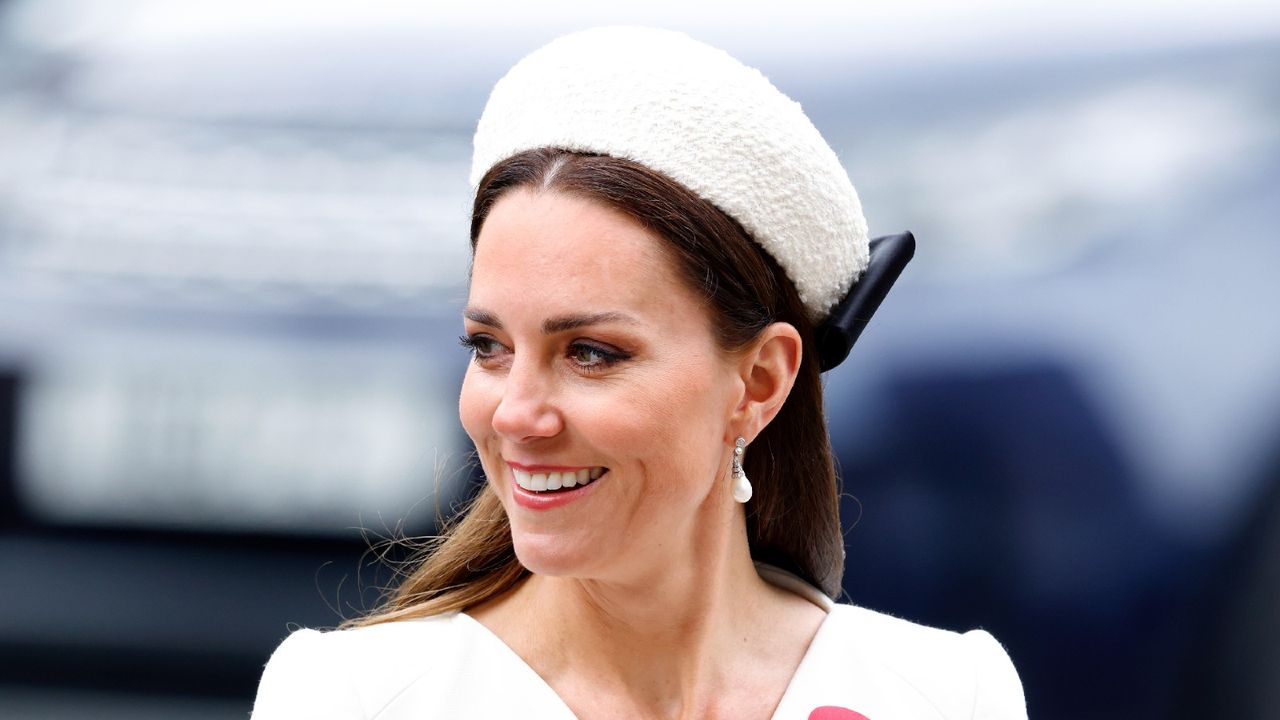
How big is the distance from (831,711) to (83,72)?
1930mm

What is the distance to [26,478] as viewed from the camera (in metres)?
2.68

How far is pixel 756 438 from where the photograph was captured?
1.92 m

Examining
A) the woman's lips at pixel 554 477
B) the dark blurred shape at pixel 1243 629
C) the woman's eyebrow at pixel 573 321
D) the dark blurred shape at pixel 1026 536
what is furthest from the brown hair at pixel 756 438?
the dark blurred shape at pixel 1243 629

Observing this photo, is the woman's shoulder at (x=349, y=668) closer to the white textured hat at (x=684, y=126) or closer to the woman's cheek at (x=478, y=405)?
the woman's cheek at (x=478, y=405)

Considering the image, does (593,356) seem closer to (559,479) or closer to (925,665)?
(559,479)

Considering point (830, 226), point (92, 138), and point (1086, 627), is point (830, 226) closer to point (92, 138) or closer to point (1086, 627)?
point (1086, 627)

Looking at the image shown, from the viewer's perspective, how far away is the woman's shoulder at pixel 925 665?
1865 mm

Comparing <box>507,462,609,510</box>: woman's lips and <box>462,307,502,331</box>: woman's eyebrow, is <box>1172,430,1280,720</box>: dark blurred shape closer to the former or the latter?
<box>507,462,609,510</box>: woman's lips

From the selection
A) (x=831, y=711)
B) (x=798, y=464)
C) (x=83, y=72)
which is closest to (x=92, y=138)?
(x=83, y=72)

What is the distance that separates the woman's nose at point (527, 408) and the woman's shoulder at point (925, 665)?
0.57 meters

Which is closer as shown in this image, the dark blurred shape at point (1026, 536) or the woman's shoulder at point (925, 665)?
the woman's shoulder at point (925, 665)

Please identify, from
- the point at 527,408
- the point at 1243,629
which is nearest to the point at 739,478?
the point at 527,408

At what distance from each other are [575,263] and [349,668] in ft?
1.79

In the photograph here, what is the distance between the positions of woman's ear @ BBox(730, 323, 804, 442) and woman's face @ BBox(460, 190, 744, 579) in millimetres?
74
